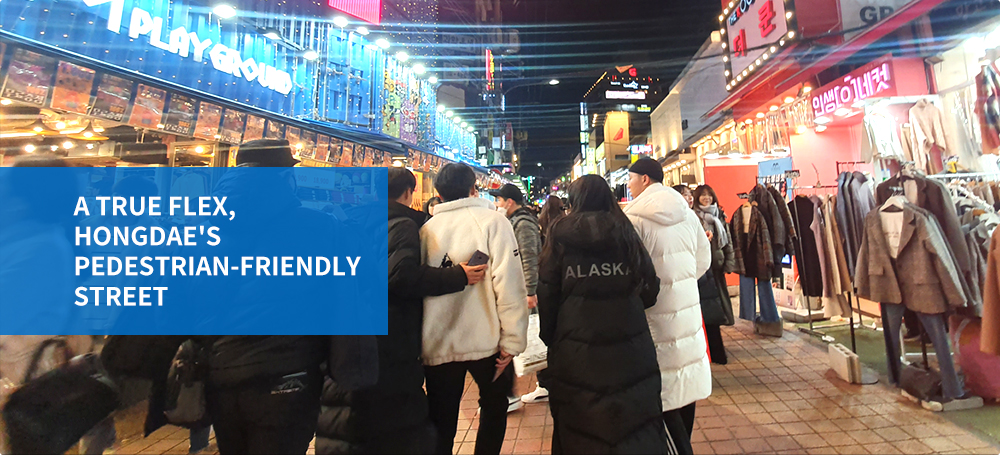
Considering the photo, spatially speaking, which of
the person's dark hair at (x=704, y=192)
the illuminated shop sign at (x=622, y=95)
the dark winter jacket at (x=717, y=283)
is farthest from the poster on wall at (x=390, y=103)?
the illuminated shop sign at (x=622, y=95)

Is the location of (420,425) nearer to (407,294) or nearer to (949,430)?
(407,294)

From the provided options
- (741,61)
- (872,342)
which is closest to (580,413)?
(872,342)

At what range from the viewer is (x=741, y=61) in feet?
32.8

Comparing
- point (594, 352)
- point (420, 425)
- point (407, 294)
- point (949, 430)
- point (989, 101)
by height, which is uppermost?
point (989, 101)

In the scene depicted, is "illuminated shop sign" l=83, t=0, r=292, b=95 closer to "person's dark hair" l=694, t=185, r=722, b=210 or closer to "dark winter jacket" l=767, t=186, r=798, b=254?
"person's dark hair" l=694, t=185, r=722, b=210

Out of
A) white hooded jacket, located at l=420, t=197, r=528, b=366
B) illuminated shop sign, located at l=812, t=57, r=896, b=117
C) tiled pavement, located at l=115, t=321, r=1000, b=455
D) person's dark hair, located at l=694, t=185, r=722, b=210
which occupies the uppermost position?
illuminated shop sign, located at l=812, t=57, r=896, b=117

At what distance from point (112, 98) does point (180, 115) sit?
619 millimetres

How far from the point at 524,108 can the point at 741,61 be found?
102 feet

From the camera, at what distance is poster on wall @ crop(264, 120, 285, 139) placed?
17.3ft

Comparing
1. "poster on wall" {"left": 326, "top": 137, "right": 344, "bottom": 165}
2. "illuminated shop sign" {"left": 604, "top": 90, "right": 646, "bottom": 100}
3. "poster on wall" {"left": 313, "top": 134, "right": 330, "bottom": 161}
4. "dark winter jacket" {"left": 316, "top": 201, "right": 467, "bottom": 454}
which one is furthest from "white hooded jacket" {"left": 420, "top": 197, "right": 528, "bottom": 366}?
"illuminated shop sign" {"left": 604, "top": 90, "right": 646, "bottom": 100}

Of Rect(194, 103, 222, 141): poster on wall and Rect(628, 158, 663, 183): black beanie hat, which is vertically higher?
Rect(194, 103, 222, 141): poster on wall

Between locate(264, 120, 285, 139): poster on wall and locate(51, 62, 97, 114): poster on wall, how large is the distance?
1.88m

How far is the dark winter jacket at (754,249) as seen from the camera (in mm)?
4934

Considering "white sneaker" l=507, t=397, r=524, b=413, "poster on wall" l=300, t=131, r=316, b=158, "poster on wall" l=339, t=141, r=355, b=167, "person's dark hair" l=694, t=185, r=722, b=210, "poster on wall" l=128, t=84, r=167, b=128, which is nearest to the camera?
"white sneaker" l=507, t=397, r=524, b=413
